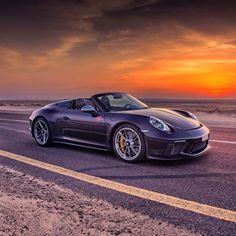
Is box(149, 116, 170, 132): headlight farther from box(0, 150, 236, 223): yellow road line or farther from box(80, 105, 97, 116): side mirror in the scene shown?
box(0, 150, 236, 223): yellow road line

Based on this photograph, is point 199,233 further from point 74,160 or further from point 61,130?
point 61,130

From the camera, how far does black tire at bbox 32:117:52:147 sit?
8992 mm

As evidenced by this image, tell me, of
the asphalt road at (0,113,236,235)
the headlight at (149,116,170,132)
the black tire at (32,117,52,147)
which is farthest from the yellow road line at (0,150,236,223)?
the black tire at (32,117,52,147)

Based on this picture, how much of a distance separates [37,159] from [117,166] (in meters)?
1.76

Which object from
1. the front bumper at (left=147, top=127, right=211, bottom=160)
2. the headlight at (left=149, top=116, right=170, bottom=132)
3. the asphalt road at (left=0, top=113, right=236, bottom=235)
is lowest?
the asphalt road at (left=0, top=113, right=236, bottom=235)

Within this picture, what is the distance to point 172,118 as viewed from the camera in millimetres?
7293

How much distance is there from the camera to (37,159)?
24.8ft

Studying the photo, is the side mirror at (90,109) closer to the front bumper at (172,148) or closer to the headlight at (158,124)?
the headlight at (158,124)

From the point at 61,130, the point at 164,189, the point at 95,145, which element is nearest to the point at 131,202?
the point at 164,189

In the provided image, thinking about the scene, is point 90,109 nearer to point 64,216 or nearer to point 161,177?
point 161,177

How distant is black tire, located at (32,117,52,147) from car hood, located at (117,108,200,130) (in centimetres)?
241

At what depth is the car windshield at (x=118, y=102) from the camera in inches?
314

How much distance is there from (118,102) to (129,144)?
56.4 inches

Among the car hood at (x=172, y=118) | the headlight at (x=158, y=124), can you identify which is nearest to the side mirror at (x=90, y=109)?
the car hood at (x=172, y=118)
